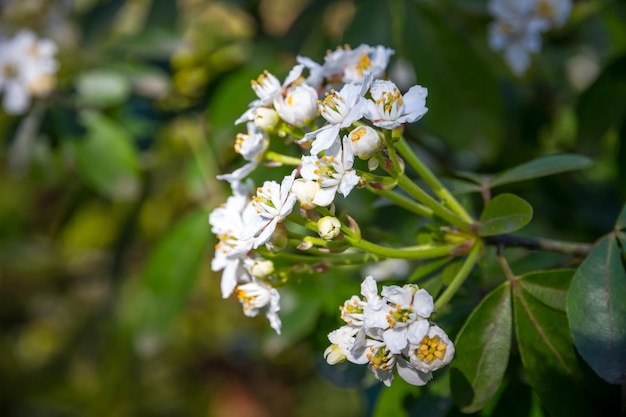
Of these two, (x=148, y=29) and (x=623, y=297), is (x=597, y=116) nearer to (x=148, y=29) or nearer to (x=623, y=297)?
(x=623, y=297)

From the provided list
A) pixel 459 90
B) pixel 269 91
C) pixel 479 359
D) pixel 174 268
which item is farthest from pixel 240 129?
pixel 479 359

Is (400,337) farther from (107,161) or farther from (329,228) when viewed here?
(107,161)

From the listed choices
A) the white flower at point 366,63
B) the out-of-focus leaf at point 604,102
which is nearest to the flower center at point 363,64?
the white flower at point 366,63

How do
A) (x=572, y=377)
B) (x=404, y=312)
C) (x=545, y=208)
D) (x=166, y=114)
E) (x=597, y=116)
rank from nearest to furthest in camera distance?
(x=404, y=312) → (x=572, y=377) → (x=597, y=116) → (x=545, y=208) → (x=166, y=114)

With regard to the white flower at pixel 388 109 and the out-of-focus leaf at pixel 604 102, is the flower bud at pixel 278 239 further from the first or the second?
the out-of-focus leaf at pixel 604 102

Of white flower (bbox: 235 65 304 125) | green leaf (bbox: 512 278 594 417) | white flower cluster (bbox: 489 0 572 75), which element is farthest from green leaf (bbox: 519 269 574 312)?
white flower cluster (bbox: 489 0 572 75)

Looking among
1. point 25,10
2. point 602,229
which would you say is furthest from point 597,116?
point 25,10
